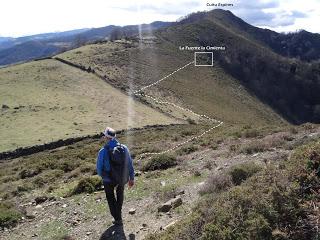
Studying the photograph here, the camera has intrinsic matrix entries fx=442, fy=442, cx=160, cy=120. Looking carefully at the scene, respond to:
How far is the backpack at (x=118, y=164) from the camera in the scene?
9.42m

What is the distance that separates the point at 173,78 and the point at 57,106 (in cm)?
3793

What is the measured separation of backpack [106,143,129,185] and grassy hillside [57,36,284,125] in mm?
53647

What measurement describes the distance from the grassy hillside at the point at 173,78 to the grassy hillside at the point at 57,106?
5893 mm

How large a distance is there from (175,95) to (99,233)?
6636 cm

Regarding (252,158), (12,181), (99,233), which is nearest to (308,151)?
(99,233)

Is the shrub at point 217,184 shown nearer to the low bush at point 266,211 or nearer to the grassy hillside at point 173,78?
the low bush at point 266,211

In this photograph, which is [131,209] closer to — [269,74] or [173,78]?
[173,78]

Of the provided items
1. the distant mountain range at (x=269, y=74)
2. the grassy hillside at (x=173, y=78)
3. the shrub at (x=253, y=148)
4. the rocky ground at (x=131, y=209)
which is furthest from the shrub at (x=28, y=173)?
the distant mountain range at (x=269, y=74)

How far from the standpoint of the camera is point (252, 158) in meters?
14.6

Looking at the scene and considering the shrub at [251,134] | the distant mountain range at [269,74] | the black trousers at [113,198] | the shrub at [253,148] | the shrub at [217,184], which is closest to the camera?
the black trousers at [113,198]

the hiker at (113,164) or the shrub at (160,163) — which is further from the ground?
the hiker at (113,164)

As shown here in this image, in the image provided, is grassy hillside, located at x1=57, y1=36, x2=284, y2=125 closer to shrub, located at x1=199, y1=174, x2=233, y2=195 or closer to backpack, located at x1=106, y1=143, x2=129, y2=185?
shrub, located at x1=199, y1=174, x2=233, y2=195

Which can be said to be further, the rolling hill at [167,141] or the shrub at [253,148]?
the shrub at [253,148]

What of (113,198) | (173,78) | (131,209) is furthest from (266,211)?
(173,78)
